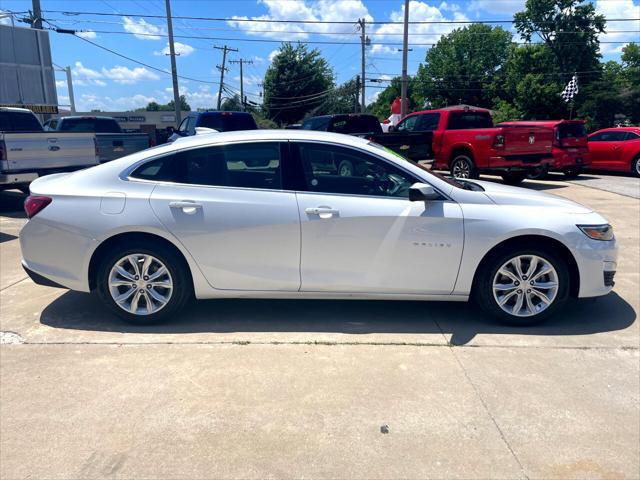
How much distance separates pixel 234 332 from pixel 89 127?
14120 mm

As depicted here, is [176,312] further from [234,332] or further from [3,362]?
[3,362]

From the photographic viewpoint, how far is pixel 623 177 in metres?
16.0

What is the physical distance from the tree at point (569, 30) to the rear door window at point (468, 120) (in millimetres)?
48570

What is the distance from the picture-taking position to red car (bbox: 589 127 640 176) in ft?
51.9

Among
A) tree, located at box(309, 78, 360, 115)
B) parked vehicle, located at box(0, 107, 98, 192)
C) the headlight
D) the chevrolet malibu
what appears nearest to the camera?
the chevrolet malibu

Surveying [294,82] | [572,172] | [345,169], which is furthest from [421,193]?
[294,82]

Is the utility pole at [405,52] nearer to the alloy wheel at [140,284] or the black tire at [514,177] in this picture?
the black tire at [514,177]

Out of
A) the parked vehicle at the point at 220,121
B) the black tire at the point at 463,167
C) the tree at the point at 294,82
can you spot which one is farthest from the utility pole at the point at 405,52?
the tree at the point at 294,82

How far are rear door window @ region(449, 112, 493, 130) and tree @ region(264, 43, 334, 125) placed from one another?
38.9m

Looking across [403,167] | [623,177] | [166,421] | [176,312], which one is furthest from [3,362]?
[623,177]

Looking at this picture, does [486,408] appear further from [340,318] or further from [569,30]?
[569,30]

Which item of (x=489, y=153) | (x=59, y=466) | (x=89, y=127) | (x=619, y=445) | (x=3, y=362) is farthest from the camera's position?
(x=89, y=127)

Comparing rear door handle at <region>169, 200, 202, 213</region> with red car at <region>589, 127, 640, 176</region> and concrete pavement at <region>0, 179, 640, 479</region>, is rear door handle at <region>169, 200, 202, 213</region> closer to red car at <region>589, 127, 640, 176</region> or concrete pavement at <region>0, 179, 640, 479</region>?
concrete pavement at <region>0, 179, 640, 479</region>

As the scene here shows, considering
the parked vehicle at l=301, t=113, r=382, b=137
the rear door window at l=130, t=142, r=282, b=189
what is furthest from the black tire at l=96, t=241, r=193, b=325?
the parked vehicle at l=301, t=113, r=382, b=137
